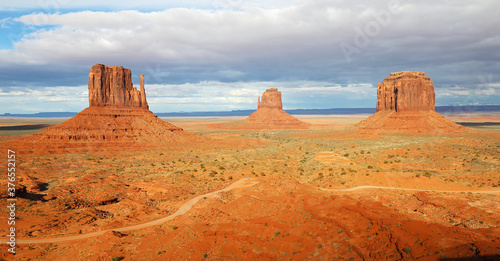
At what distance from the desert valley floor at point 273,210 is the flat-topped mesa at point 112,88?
→ 39659 millimetres

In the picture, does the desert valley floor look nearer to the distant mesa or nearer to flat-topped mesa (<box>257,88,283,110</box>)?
the distant mesa

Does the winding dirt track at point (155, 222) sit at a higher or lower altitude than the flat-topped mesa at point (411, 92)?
lower

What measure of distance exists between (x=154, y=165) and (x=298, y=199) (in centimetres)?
3627

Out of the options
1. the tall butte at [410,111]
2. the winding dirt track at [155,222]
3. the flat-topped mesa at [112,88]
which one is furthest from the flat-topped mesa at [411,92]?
the winding dirt track at [155,222]

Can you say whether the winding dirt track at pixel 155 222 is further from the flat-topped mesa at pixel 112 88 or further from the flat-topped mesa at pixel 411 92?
the flat-topped mesa at pixel 411 92

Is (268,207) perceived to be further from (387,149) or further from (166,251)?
(387,149)

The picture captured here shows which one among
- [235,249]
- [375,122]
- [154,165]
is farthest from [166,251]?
[375,122]

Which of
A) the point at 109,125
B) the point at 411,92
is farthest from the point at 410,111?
the point at 109,125

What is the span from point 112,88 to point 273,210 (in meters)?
76.6

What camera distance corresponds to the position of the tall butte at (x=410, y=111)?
357ft

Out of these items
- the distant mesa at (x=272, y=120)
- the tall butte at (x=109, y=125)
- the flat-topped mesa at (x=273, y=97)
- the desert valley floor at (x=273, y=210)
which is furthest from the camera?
the flat-topped mesa at (x=273, y=97)

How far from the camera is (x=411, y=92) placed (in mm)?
Result: 115438

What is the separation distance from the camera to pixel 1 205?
99.2 ft

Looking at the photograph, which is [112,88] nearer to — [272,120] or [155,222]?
[155,222]
